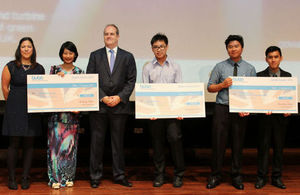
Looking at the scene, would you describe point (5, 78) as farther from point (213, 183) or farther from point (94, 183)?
point (213, 183)

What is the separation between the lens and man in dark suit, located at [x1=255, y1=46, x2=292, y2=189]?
9.27 feet

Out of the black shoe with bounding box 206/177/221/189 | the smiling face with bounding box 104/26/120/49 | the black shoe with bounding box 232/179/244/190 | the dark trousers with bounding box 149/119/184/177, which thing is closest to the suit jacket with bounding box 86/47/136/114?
the smiling face with bounding box 104/26/120/49

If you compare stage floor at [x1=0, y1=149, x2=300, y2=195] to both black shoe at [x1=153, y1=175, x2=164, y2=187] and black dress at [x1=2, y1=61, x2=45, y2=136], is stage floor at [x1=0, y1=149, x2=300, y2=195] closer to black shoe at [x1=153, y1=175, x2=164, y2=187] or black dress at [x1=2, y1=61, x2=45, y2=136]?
black shoe at [x1=153, y1=175, x2=164, y2=187]

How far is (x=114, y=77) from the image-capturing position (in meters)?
2.78

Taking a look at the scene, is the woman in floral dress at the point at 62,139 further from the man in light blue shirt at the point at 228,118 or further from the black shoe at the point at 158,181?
the man in light blue shirt at the point at 228,118

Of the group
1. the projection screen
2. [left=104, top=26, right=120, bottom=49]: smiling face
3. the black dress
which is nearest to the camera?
the black dress

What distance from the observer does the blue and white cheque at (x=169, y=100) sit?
2.76 metres

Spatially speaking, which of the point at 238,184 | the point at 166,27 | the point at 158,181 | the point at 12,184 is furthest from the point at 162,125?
the point at 12,184

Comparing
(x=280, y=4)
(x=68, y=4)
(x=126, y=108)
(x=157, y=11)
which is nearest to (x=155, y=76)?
(x=126, y=108)

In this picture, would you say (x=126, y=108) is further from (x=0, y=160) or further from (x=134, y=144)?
(x=0, y=160)

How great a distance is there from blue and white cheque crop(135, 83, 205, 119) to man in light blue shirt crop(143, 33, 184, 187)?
0.10m

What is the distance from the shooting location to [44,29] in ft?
11.4

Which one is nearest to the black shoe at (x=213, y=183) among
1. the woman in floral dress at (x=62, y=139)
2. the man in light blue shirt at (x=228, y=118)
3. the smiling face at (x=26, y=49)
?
the man in light blue shirt at (x=228, y=118)

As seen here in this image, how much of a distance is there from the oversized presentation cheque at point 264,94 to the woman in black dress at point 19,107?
183 cm
